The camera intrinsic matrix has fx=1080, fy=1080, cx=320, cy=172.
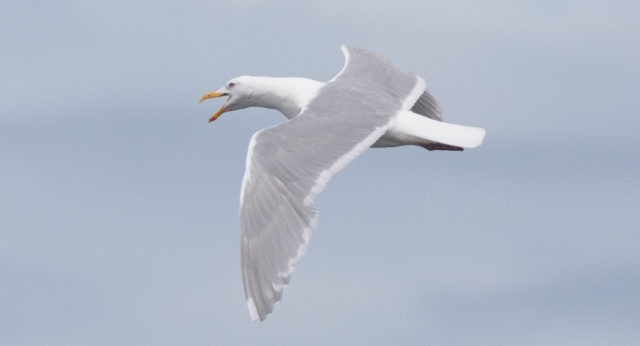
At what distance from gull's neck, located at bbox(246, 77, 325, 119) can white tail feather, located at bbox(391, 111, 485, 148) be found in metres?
1.04

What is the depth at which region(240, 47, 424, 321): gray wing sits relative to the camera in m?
9.56

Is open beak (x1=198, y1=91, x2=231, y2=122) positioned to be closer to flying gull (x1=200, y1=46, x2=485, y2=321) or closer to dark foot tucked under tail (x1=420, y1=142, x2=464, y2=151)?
flying gull (x1=200, y1=46, x2=485, y2=321)

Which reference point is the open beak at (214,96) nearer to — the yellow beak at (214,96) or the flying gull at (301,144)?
the yellow beak at (214,96)

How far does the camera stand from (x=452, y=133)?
11.0 metres

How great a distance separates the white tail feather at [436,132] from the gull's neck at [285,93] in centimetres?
104

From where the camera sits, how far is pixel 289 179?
32.4 ft

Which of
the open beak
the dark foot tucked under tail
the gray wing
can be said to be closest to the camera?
the gray wing

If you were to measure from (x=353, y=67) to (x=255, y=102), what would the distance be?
1244 mm

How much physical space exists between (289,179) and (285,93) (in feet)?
7.51

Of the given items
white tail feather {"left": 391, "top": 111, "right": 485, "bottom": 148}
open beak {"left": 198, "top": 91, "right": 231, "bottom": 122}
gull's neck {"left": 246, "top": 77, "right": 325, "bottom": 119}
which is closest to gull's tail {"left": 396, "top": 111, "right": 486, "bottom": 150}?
white tail feather {"left": 391, "top": 111, "right": 485, "bottom": 148}

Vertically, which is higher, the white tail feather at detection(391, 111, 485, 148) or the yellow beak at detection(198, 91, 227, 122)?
the white tail feather at detection(391, 111, 485, 148)

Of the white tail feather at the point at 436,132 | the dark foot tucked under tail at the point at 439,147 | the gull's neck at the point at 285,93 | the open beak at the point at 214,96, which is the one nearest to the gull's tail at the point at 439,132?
the white tail feather at the point at 436,132

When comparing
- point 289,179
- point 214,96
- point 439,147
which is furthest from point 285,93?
point 289,179

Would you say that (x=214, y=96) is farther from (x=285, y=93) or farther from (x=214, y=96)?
(x=285, y=93)
